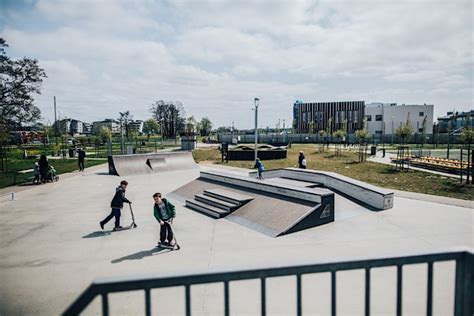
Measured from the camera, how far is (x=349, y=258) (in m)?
2.09

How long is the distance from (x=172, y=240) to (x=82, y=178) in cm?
1520

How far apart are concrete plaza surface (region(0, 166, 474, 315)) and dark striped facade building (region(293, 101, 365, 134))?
254 feet

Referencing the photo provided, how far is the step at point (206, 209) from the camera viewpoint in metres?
10.7

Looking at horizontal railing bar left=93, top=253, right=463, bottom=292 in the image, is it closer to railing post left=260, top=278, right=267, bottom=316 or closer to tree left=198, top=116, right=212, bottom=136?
railing post left=260, top=278, right=267, bottom=316

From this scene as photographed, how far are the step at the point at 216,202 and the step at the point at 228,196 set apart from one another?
15cm

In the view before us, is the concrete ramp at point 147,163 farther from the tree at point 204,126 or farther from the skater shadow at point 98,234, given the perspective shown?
the tree at point 204,126

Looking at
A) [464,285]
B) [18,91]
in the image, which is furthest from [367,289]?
[18,91]

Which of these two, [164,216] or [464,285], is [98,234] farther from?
[464,285]

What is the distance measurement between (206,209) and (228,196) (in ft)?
3.34

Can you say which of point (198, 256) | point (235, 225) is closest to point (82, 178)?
point (235, 225)

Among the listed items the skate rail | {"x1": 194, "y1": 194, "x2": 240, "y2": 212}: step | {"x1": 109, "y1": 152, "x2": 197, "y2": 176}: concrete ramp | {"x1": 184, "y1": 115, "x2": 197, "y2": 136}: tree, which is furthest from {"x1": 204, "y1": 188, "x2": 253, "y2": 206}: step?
{"x1": 184, "y1": 115, "x2": 197, "y2": 136}: tree

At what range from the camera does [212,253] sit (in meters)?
7.37

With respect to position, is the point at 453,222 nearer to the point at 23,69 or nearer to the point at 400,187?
the point at 400,187

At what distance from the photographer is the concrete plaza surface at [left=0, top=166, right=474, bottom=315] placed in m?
5.14
